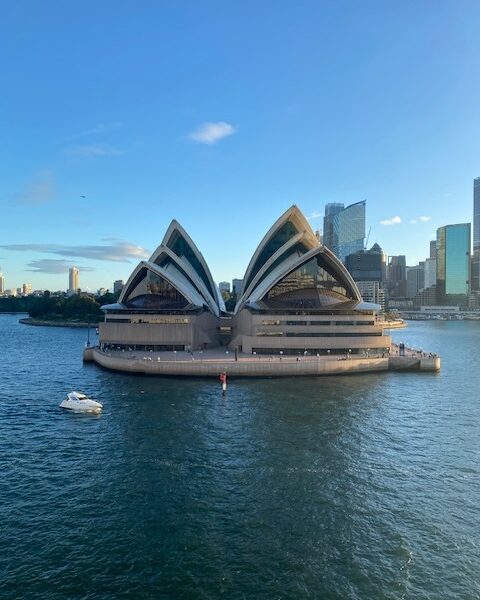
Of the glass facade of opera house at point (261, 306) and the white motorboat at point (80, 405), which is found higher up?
the glass facade of opera house at point (261, 306)

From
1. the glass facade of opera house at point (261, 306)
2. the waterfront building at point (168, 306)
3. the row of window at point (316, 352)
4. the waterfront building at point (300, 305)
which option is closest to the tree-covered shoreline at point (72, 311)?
the waterfront building at point (168, 306)

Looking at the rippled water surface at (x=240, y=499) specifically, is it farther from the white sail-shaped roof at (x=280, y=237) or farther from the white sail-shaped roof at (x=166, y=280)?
the white sail-shaped roof at (x=280, y=237)

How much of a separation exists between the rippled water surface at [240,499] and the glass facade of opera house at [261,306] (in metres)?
17.7

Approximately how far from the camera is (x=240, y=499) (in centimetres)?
1741

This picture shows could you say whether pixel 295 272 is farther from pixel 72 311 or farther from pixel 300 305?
pixel 72 311

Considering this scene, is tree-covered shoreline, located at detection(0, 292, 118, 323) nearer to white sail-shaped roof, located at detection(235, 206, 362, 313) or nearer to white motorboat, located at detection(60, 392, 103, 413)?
white sail-shaped roof, located at detection(235, 206, 362, 313)

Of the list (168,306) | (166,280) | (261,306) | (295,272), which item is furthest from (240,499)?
(166,280)

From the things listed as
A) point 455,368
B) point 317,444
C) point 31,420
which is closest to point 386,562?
point 317,444

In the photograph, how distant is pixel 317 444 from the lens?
23.9m

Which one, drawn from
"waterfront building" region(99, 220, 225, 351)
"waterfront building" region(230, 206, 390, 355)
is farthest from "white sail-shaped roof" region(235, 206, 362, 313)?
"waterfront building" region(99, 220, 225, 351)

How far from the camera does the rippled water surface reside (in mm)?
12742

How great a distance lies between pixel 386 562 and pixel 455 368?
4489 cm

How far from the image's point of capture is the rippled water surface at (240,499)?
1274 cm

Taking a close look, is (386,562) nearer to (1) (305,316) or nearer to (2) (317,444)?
(2) (317,444)
